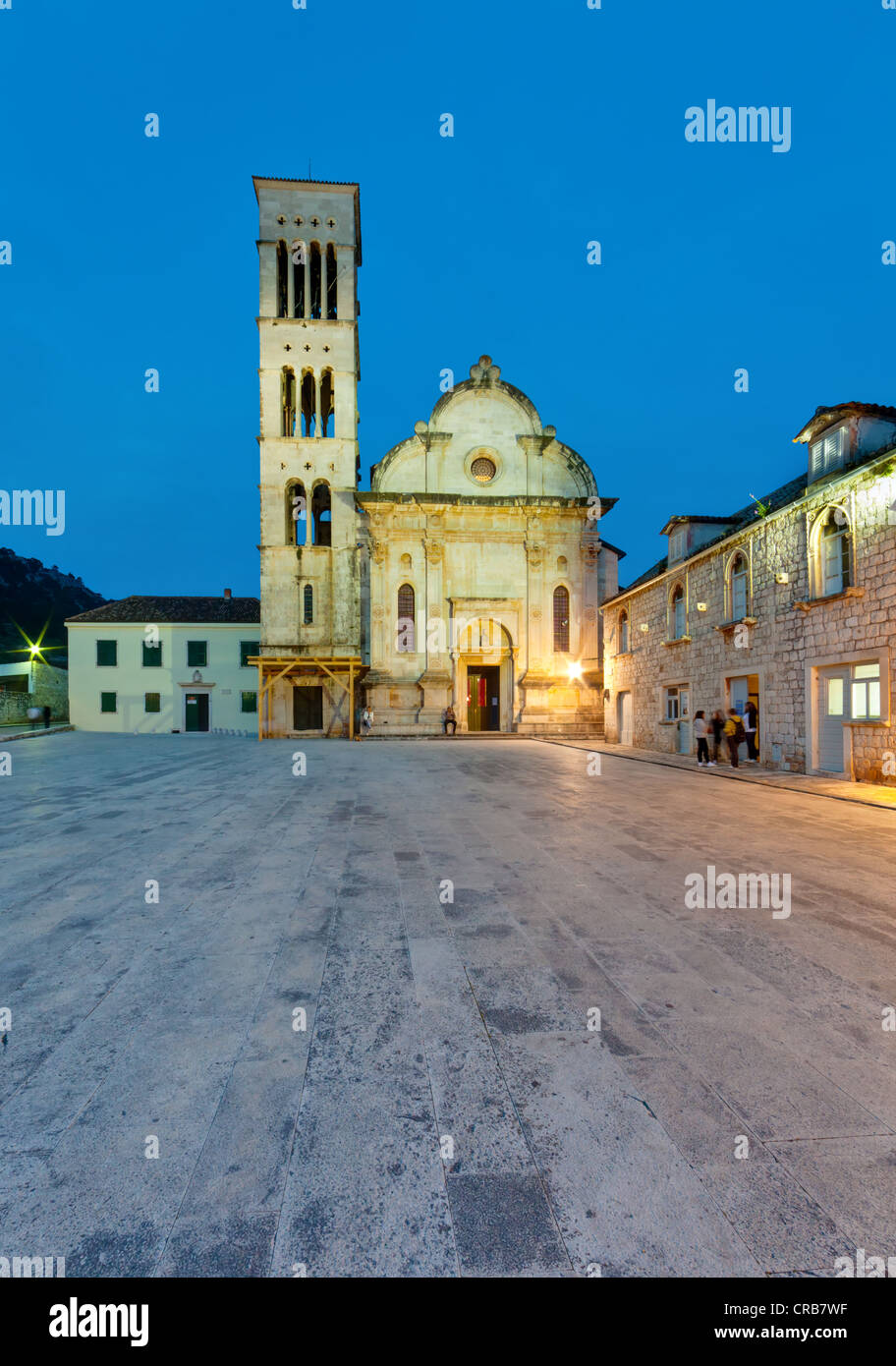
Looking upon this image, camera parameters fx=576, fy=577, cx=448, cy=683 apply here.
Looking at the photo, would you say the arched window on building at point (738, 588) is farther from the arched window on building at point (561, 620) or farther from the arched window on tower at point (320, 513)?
the arched window on tower at point (320, 513)

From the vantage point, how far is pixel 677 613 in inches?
774

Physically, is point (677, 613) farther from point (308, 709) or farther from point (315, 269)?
point (315, 269)

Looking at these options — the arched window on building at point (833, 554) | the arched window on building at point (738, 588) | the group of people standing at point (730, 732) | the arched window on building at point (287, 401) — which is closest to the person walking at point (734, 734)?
the group of people standing at point (730, 732)

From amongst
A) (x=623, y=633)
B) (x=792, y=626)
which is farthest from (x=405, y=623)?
(x=792, y=626)

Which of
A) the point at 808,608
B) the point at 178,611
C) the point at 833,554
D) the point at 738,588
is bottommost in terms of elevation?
the point at 808,608

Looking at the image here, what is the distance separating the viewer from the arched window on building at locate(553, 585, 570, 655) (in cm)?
2872

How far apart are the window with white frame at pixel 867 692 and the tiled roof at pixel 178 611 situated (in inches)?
1200

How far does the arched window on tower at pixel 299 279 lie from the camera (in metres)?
29.3

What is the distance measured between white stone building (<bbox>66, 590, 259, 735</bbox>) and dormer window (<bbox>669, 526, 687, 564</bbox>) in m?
24.1

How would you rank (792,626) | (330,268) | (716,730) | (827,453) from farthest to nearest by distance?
(330,268)
(716,730)
(792,626)
(827,453)

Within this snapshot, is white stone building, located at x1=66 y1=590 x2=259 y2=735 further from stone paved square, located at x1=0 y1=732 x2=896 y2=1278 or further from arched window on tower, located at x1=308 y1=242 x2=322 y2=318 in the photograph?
stone paved square, located at x1=0 y1=732 x2=896 y2=1278

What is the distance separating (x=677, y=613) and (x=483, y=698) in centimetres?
1173
